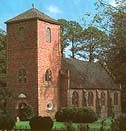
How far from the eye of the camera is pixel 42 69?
61.8 meters

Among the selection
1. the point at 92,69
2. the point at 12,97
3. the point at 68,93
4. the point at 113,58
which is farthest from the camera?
the point at 92,69

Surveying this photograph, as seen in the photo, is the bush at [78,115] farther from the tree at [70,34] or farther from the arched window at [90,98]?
the tree at [70,34]

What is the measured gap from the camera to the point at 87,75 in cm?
7288

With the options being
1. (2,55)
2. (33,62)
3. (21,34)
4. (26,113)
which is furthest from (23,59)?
(2,55)

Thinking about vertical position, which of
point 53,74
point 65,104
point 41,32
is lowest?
point 65,104

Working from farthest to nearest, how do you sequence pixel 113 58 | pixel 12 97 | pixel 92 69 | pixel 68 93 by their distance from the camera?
pixel 92 69
pixel 68 93
pixel 12 97
pixel 113 58

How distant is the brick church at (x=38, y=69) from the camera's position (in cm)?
6116

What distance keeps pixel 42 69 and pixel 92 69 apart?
16776 mm

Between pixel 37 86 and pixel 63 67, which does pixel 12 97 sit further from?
pixel 63 67

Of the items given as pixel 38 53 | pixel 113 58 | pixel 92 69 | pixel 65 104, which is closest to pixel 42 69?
pixel 38 53

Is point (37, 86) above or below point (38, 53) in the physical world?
below

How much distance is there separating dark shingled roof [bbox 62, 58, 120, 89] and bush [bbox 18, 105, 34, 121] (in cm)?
952

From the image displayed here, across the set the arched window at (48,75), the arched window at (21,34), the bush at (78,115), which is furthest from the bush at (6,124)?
the arched window at (21,34)

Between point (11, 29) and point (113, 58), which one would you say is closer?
point (113, 58)
